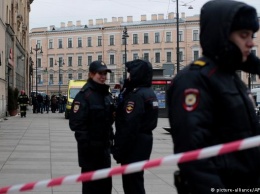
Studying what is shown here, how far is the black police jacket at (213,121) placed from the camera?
2.38 m

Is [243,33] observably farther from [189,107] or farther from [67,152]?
[67,152]

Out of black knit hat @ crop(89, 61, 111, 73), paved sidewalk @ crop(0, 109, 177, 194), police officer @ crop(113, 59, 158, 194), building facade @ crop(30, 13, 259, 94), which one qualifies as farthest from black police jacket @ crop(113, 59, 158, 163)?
building facade @ crop(30, 13, 259, 94)

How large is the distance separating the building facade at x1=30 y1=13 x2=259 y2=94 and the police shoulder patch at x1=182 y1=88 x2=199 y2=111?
7676 cm

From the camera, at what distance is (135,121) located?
5.18m

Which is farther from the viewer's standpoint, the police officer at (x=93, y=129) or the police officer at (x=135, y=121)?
the police officer at (x=93, y=129)

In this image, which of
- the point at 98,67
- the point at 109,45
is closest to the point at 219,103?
the point at 98,67

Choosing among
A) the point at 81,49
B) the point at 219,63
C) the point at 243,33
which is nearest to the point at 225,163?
the point at 219,63

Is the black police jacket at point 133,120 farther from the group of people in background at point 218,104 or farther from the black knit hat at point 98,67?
the group of people in background at point 218,104

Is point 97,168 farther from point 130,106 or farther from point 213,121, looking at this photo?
point 213,121

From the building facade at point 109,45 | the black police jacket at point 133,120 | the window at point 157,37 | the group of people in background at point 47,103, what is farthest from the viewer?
the window at point 157,37

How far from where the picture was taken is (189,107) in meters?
2.42

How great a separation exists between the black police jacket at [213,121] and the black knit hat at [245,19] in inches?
9.5

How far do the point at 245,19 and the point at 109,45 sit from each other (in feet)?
284

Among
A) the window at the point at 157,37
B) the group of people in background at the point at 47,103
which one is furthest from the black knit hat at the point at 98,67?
the window at the point at 157,37
